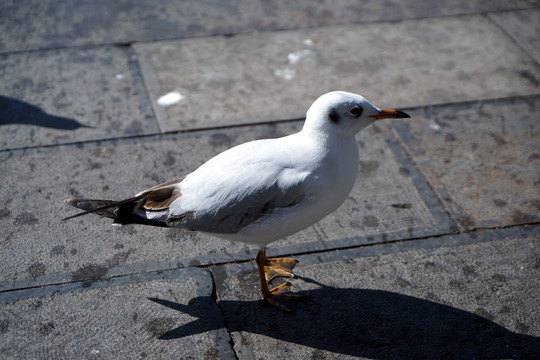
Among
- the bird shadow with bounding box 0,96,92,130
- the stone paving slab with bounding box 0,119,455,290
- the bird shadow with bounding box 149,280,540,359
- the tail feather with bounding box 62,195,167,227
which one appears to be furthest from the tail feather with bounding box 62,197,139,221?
the bird shadow with bounding box 0,96,92,130

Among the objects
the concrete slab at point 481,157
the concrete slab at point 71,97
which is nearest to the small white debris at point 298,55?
the concrete slab at point 481,157

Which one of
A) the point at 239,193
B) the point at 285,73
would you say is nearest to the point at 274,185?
the point at 239,193

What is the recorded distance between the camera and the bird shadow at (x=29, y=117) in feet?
14.8

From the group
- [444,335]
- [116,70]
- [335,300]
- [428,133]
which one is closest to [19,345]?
[335,300]

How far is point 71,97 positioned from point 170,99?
770 mm

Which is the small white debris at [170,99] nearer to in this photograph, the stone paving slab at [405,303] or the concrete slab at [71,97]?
the concrete slab at [71,97]

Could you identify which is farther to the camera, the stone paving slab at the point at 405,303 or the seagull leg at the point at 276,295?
the seagull leg at the point at 276,295

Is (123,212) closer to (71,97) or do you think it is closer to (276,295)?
(276,295)

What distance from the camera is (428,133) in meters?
4.55

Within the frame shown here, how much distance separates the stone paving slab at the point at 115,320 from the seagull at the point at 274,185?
40 centimetres

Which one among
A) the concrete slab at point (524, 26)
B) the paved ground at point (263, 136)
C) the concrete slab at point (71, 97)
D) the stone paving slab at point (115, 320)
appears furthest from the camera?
the concrete slab at point (524, 26)

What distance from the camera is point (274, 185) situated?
3.01 meters

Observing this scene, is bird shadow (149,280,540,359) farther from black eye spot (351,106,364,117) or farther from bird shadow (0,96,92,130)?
bird shadow (0,96,92,130)

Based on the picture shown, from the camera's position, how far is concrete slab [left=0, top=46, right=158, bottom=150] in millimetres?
4465
